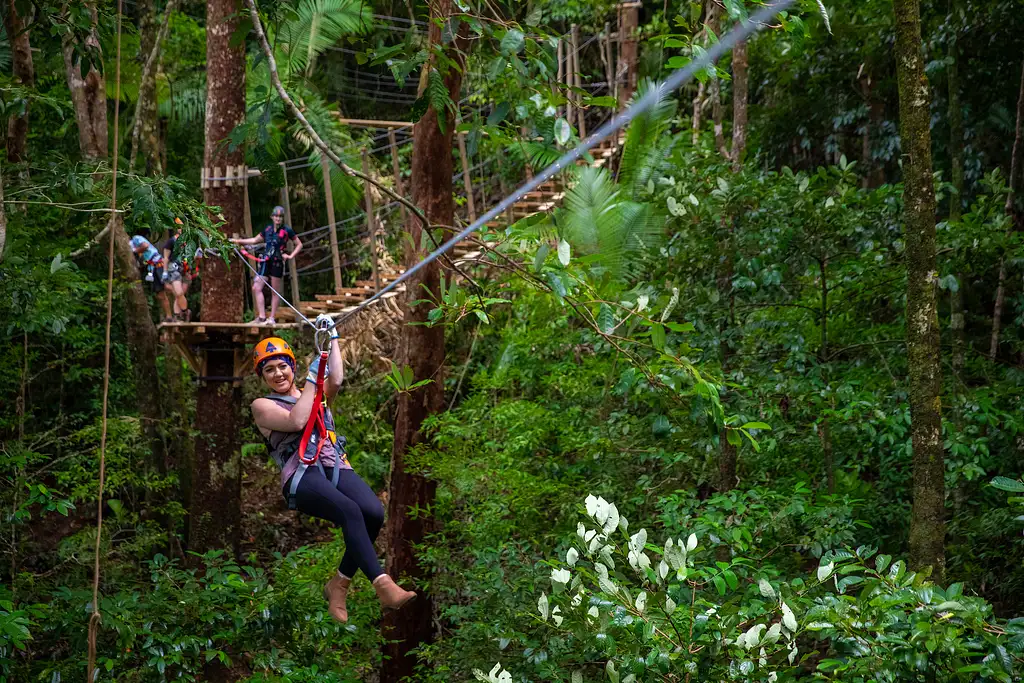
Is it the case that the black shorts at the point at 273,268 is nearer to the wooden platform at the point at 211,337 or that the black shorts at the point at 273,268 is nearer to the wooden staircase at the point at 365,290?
the wooden staircase at the point at 365,290

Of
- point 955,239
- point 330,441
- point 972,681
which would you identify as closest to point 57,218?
point 330,441

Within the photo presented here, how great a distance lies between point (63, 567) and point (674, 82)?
4377 mm

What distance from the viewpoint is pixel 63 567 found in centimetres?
534

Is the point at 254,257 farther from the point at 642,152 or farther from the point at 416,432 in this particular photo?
the point at 642,152

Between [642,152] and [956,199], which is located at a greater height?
[642,152]

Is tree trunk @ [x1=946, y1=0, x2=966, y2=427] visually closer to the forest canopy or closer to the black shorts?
the forest canopy

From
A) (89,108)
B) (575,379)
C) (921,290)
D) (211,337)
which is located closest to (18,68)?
(211,337)

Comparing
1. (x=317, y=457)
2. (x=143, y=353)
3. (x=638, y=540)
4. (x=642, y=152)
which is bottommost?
(x=143, y=353)

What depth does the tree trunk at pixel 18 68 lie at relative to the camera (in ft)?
12.8

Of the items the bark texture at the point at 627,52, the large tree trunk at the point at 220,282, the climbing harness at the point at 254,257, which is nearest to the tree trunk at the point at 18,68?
the climbing harness at the point at 254,257

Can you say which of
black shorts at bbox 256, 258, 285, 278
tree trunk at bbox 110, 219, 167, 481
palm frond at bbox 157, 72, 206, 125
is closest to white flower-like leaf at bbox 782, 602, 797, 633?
black shorts at bbox 256, 258, 285, 278

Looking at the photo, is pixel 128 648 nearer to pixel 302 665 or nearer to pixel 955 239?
pixel 302 665

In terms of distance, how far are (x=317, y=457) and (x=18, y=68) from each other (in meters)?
2.70

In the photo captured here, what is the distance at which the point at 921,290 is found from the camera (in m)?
3.41
